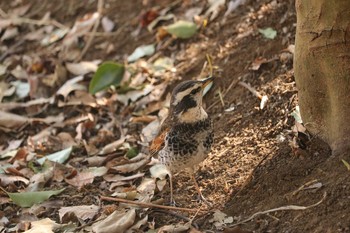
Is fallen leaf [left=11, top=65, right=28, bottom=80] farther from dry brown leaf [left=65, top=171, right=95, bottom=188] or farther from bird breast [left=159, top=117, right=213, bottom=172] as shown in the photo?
bird breast [left=159, top=117, right=213, bottom=172]

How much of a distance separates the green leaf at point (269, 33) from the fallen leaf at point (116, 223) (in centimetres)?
225

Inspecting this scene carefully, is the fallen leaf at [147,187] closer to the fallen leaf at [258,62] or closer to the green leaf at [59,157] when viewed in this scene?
the green leaf at [59,157]

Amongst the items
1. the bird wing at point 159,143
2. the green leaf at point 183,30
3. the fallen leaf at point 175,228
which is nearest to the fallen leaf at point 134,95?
the green leaf at point 183,30

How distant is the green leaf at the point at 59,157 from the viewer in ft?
20.1

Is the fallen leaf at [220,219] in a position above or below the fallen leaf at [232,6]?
below

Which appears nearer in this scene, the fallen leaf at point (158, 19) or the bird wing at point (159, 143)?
the bird wing at point (159, 143)

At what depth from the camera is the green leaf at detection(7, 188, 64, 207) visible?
542 cm

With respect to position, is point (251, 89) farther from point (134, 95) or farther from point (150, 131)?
point (134, 95)

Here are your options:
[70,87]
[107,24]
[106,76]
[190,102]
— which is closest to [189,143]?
[190,102]

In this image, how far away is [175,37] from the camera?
7383 millimetres

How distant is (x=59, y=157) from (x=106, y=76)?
1.26m

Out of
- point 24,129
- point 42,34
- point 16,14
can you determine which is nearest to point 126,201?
point 24,129

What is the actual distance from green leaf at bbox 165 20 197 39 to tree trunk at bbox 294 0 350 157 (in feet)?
8.42

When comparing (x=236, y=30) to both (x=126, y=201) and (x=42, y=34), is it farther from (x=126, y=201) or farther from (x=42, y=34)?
(x=42, y=34)
